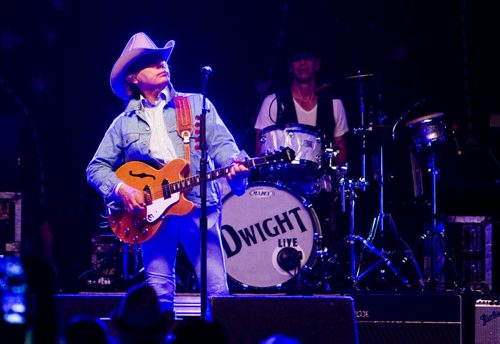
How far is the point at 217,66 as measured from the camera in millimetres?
9539

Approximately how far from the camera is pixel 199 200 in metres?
5.80

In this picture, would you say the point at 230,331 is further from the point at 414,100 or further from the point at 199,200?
the point at 414,100

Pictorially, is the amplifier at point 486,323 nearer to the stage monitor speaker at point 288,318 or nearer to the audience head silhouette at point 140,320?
the stage monitor speaker at point 288,318

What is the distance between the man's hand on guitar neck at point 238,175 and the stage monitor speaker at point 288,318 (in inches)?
32.3

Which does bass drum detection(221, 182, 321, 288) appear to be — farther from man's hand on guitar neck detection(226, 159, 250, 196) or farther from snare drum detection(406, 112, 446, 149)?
man's hand on guitar neck detection(226, 159, 250, 196)

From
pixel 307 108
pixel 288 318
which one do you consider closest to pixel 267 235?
pixel 307 108

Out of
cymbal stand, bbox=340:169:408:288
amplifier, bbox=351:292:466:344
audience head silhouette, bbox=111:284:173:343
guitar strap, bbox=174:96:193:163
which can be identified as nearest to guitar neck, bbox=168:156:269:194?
guitar strap, bbox=174:96:193:163

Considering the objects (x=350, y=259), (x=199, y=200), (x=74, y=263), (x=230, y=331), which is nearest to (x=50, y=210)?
(x=74, y=263)

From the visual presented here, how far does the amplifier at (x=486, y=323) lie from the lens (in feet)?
20.3

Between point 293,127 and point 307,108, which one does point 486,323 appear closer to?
point 293,127

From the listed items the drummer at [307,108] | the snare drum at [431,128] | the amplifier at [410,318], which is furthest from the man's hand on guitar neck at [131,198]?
the snare drum at [431,128]

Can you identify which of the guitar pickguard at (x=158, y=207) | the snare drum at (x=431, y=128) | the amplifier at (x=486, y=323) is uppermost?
the snare drum at (x=431, y=128)

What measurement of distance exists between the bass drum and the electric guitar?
2475 millimetres

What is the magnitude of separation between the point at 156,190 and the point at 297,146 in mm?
2687
